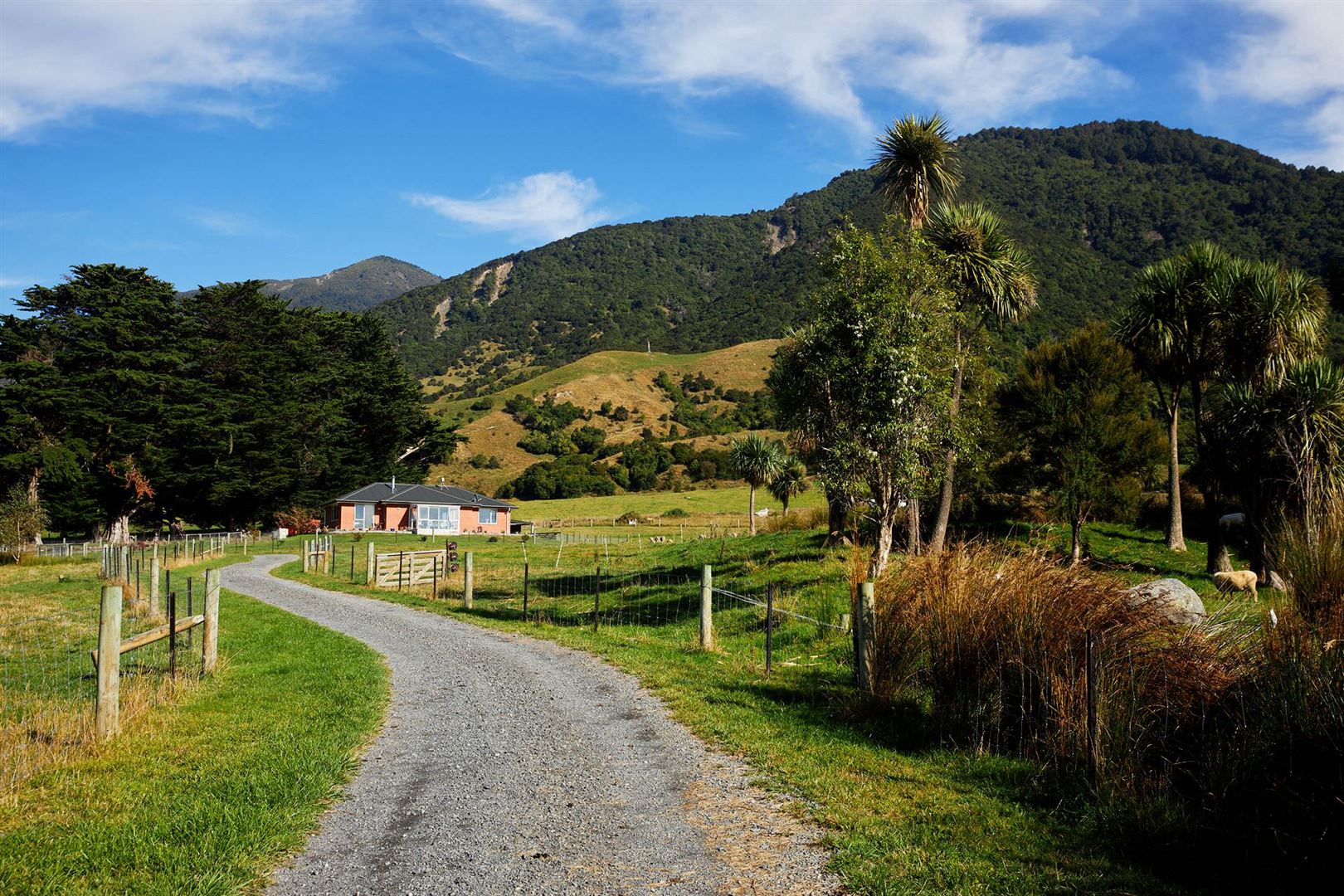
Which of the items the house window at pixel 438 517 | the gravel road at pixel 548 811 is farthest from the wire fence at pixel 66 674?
the house window at pixel 438 517

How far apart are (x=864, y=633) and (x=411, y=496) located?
71086 mm

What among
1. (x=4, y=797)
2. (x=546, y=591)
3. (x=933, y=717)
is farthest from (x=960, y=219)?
(x=4, y=797)

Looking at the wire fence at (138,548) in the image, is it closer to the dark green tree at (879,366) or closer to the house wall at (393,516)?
the house wall at (393,516)

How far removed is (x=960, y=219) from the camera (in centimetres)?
2683

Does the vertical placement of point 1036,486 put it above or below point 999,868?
above

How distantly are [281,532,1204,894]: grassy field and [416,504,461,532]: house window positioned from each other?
56028mm

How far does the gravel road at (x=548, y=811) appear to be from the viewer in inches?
218

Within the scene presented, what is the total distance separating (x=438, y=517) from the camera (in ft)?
254

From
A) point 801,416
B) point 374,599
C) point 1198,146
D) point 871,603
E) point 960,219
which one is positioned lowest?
point 374,599

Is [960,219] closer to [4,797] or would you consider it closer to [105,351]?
[4,797]

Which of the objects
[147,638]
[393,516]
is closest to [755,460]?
[393,516]

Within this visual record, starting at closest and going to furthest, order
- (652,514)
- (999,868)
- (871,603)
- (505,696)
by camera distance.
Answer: (999,868) → (871,603) → (505,696) → (652,514)

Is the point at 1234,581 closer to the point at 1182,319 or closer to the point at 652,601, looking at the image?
the point at 1182,319

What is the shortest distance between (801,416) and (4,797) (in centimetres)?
1834
